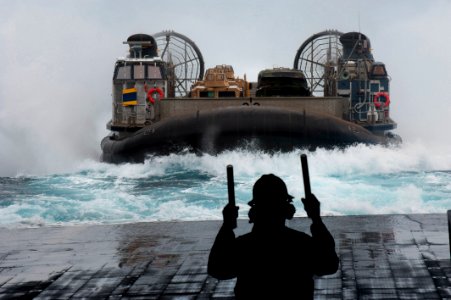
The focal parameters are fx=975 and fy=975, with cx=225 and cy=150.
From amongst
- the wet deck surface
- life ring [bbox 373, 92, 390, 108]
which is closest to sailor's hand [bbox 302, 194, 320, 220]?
the wet deck surface

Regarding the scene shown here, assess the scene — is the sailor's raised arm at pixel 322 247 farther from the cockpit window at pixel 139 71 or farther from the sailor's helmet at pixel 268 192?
the cockpit window at pixel 139 71

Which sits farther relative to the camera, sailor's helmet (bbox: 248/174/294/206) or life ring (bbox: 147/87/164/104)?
life ring (bbox: 147/87/164/104)

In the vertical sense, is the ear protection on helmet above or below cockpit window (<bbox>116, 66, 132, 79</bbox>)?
below

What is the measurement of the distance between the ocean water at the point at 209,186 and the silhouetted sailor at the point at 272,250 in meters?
8.20

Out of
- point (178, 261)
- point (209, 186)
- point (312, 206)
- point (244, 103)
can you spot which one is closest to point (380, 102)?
point (244, 103)

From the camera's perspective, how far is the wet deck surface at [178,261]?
5.14 metres

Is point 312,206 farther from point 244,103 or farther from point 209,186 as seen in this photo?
point 244,103

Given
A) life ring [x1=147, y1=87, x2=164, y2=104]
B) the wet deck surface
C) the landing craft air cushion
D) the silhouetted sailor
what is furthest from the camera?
life ring [x1=147, y1=87, x2=164, y2=104]

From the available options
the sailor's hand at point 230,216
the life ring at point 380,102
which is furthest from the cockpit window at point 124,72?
the sailor's hand at point 230,216

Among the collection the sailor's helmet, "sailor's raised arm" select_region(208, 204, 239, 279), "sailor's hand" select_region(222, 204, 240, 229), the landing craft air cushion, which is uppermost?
the landing craft air cushion

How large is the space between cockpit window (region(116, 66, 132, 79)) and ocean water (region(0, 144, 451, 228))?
2.39m

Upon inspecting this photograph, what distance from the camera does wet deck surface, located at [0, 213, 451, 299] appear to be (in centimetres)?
514

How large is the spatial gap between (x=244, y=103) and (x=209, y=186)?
13.8 ft

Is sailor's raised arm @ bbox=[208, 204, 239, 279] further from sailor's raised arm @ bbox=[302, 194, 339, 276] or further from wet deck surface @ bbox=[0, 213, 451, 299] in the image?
wet deck surface @ bbox=[0, 213, 451, 299]
